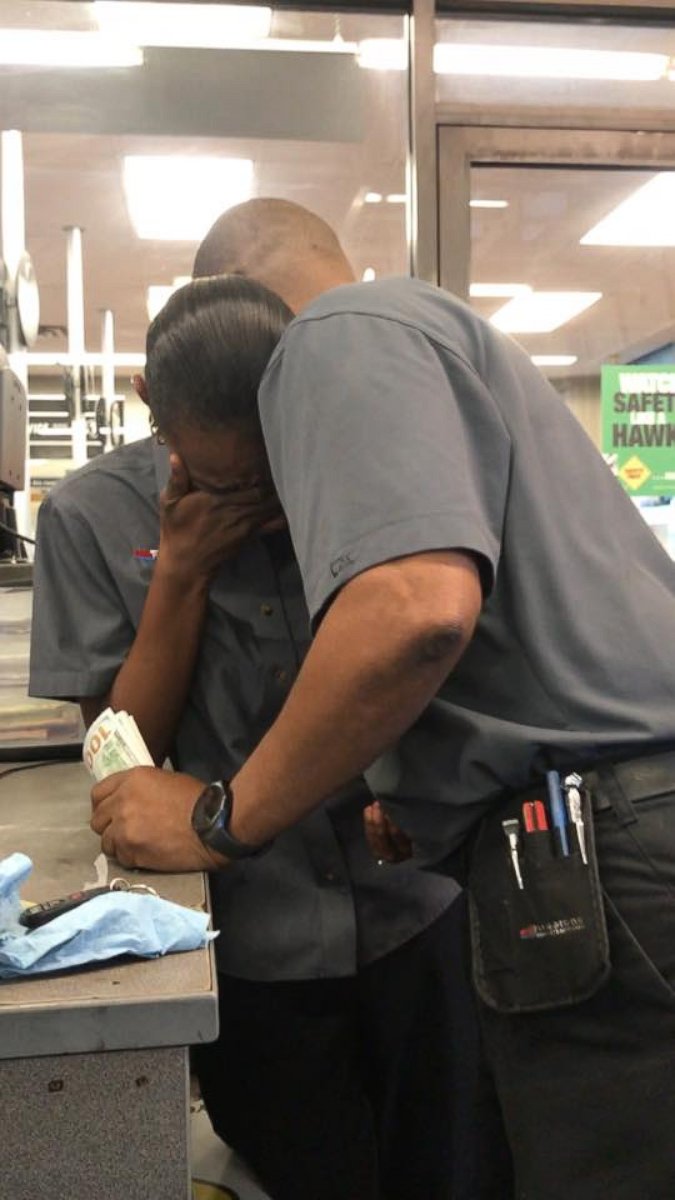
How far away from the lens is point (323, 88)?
2732 millimetres

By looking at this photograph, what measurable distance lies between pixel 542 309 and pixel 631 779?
9.07 feet

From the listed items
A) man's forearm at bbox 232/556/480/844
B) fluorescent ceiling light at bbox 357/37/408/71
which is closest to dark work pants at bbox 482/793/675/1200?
man's forearm at bbox 232/556/480/844

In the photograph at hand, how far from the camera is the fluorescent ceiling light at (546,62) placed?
241cm

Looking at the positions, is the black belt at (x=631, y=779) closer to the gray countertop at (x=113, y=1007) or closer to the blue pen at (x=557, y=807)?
the blue pen at (x=557, y=807)

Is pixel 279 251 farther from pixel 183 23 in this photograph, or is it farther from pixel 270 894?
pixel 183 23

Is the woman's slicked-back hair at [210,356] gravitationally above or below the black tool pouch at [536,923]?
above

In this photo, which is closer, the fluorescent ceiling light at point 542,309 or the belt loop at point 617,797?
the belt loop at point 617,797

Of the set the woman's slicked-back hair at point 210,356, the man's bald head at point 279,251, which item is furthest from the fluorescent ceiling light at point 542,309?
the woman's slicked-back hair at point 210,356

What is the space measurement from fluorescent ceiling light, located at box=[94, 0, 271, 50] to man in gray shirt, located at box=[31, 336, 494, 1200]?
160cm

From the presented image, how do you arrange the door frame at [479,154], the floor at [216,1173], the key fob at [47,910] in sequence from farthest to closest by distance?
1. the door frame at [479,154]
2. the floor at [216,1173]
3. the key fob at [47,910]

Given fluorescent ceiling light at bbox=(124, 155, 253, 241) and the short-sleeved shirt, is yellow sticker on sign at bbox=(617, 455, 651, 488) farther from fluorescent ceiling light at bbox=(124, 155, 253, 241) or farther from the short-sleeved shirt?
fluorescent ceiling light at bbox=(124, 155, 253, 241)

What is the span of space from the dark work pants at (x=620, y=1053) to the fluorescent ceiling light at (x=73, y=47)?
240 cm

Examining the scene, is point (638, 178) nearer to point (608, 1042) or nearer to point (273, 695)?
point (273, 695)

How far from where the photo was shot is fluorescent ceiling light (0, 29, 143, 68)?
262cm
